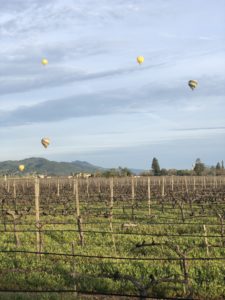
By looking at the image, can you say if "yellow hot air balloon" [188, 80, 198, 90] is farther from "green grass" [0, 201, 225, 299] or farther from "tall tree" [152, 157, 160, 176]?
"tall tree" [152, 157, 160, 176]

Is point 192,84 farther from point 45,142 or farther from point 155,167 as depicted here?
point 155,167

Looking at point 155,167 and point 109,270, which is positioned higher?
point 155,167

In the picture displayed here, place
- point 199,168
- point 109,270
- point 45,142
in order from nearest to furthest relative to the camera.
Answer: point 109,270 → point 45,142 → point 199,168

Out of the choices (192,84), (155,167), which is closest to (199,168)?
(155,167)

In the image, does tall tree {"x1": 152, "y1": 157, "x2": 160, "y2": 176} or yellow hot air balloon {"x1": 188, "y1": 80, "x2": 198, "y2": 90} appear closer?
yellow hot air balloon {"x1": 188, "y1": 80, "x2": 198, "y2": 90}

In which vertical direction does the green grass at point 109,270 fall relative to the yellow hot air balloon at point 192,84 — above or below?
below

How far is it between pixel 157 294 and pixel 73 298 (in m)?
1.39

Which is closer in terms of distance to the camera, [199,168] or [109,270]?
[109,270]

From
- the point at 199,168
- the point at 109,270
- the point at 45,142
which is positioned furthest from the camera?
the point at 199,168

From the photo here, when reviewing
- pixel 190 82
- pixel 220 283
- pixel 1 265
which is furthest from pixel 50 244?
pixel 190 82

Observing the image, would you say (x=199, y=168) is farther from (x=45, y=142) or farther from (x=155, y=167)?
(x=45, y=142)

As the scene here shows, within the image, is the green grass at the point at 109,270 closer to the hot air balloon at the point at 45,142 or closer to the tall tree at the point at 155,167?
the hot air balloon at the point at 45,142

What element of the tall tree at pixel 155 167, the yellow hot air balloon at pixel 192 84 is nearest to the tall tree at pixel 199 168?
the tall tree at pixel 155 167

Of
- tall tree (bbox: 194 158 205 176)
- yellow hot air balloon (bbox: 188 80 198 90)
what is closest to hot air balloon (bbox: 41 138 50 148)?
yellow hot air balloon (bbox: 188 80 198 90)
